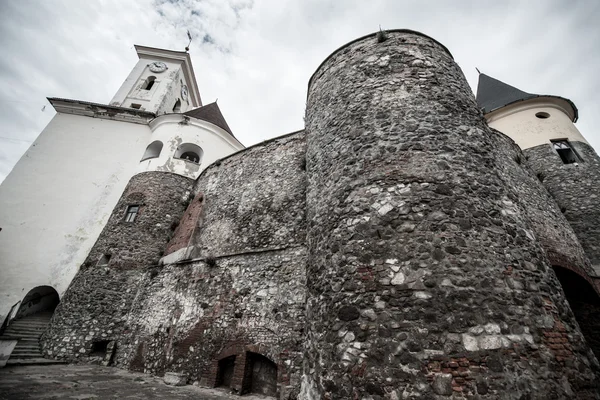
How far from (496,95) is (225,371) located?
50.8 ft

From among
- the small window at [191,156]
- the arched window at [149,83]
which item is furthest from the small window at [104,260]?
the arched window at [149,83]

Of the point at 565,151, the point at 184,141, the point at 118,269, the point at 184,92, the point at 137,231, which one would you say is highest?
the point at 184,92

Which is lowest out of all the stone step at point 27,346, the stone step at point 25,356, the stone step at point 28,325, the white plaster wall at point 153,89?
the stone step at point 25,356

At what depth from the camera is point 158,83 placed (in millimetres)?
17281

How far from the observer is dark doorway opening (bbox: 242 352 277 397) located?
5.20m

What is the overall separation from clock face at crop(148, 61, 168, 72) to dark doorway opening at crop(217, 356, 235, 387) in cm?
1900

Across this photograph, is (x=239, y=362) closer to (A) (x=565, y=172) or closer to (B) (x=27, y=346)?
(B) (x=27, y=346)

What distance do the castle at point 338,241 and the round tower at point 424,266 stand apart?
0.02m

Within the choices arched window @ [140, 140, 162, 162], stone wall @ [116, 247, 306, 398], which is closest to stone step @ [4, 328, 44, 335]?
stone wall @ [116, 247, 306, 398]

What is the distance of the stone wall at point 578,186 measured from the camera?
7742mm

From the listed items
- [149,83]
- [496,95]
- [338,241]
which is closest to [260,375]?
[338,241]

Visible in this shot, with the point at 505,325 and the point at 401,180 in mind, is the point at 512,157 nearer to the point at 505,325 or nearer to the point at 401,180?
the point at 401,180

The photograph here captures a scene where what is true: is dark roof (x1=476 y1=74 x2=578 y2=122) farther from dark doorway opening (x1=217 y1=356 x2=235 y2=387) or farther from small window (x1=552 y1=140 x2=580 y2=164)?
dark doorway opening (x1=217 y1=356 x2=235 y2=387)

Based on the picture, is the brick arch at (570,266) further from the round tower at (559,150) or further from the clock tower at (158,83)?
the clock tower at (158,83)
